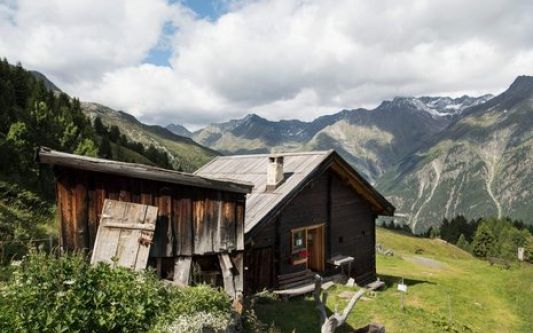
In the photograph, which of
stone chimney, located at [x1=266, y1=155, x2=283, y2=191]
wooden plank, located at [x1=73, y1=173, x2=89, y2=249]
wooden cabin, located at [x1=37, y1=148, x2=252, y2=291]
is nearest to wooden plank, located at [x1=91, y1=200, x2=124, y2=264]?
wooden cabin, located at [x1=37, y1=148, x2=252, y2=291]

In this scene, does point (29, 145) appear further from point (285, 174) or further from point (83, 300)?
point (83, 300)

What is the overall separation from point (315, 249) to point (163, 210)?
12417 millimetres

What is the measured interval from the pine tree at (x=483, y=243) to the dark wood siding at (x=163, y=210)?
3543 inches

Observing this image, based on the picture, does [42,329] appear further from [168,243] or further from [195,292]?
[168,243]

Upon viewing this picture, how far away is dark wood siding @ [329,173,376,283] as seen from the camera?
2351 centimetres

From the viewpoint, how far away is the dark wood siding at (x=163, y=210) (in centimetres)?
1221

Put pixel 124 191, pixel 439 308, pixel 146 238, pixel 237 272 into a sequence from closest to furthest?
pixel 146 238, pixel 124 191, pixel 237 272, pixel 439 308

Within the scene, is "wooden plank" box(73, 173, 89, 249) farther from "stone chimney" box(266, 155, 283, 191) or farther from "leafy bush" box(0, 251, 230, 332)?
"stone chimney" box(266, 155, 283, 191)

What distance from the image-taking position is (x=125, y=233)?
12.2m

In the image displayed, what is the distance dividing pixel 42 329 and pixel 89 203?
5561 millimetres

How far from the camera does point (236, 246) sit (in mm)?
13859

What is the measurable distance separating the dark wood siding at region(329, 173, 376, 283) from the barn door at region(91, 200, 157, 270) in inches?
513

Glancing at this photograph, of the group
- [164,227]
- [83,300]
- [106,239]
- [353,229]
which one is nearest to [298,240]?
[353,229]

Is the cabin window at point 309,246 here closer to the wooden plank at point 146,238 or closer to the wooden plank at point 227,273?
the wooden plank at point 227,273
